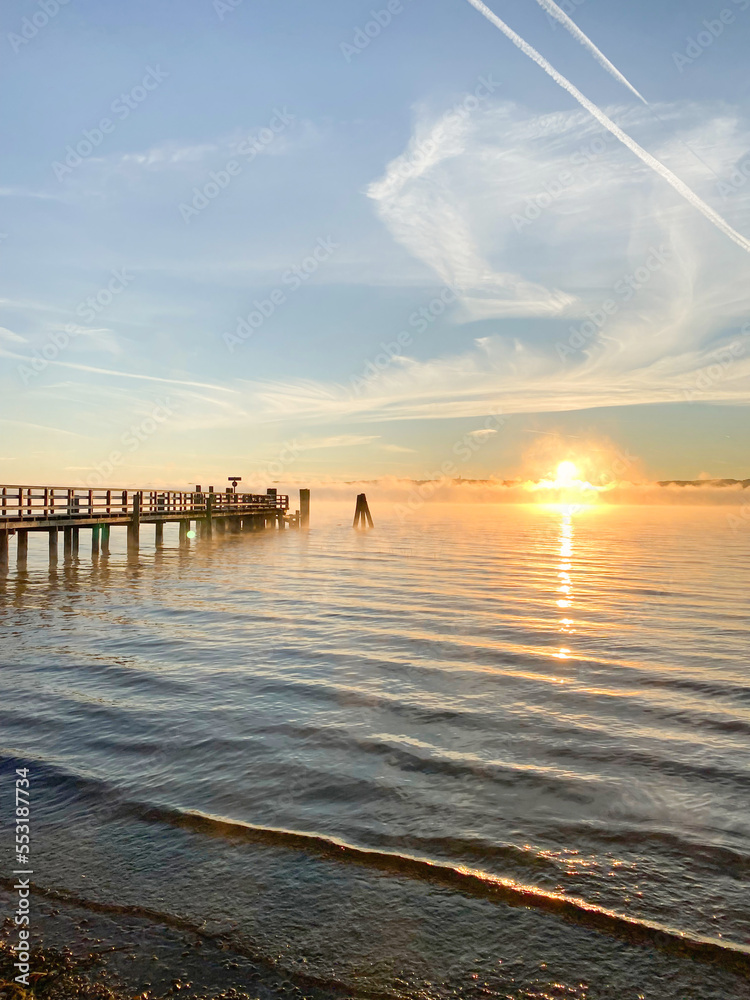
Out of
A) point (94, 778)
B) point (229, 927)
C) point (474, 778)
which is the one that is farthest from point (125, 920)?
point (474, 778)

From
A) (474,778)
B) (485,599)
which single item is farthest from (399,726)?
(485,599)

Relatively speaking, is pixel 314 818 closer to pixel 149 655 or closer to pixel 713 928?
pixel 713 928

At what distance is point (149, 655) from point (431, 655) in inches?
188

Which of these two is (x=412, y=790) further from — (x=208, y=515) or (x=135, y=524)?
(x=208, y=515)

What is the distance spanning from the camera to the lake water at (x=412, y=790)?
3920 millimetres

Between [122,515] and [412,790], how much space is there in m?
26.6

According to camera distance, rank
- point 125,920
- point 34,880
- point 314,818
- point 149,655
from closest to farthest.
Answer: point 125,920 → point 34,880 → point 314,818 → point 149,655

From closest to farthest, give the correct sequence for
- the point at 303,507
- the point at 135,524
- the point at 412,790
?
1. the point at 412,790
2. the point at 135,524
3. the point at 303,507

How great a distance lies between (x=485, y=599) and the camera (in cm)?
1805

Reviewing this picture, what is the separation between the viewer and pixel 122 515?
2994 cm

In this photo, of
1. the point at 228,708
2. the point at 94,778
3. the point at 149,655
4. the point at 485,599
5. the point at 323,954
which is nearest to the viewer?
the point at 323,954

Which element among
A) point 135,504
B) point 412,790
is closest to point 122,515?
point 135,504

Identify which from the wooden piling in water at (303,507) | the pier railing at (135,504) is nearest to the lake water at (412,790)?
the pier railing at (135,504)

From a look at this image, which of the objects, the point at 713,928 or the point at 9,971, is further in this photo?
the point at 713,928
